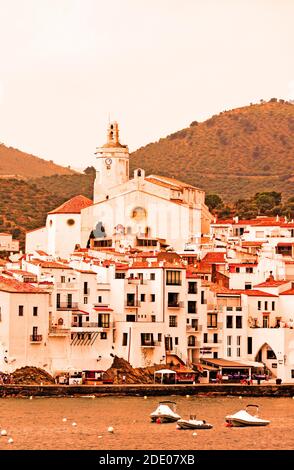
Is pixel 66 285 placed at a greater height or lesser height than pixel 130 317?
greater

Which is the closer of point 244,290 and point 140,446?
Result: point 140,446

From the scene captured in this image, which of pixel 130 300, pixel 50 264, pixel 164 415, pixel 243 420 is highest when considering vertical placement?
pixel 50 264

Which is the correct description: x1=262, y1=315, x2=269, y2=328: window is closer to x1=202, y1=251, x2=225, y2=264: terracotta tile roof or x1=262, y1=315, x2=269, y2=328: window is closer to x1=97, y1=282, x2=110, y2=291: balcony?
x1=97, y1=282, x2=110, y2=291: balcony

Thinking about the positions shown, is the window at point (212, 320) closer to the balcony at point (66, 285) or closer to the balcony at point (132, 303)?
the balcony at point (132, 303)

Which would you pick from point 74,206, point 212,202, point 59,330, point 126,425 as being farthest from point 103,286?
point 212,202

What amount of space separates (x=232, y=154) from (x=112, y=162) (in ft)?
233

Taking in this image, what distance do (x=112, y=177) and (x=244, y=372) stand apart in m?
33.5

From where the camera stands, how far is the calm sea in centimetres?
5988

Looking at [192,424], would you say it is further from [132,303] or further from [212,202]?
[212,202]

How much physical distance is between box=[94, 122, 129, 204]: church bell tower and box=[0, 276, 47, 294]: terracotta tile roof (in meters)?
35.2

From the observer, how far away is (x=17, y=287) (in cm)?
7750

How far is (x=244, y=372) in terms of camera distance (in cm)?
8275

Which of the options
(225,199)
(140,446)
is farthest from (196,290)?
(225,199)
